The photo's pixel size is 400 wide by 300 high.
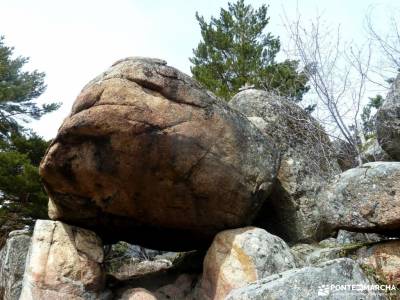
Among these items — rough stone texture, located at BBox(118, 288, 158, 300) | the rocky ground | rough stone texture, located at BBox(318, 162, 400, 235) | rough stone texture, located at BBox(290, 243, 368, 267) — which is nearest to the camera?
rough stone texture, located at BBox(318, 162, 400, 235)

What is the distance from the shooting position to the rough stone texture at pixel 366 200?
5051 mm

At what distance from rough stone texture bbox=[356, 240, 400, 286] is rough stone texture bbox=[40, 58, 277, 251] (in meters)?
1.56

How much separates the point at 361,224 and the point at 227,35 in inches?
464

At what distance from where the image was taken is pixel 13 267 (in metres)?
7.77

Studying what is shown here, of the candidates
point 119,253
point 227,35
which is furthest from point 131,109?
point 227,35

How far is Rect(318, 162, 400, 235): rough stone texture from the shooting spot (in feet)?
16.6

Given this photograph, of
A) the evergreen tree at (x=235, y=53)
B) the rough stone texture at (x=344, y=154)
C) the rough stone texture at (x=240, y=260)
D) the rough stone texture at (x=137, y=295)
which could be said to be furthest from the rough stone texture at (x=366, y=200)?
the evergreen tree at (x=235, y=53)

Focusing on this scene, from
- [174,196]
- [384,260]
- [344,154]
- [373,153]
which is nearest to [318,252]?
[384,260]

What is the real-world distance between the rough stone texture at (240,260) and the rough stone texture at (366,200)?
718 millimetres

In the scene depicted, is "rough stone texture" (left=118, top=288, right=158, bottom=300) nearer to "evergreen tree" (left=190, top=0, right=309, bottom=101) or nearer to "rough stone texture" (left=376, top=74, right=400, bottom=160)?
"rough stone texture" (left=376, top=74, right=400, bottom=160)

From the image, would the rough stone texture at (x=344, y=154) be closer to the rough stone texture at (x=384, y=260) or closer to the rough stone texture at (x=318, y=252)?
the rough stone texture at (x=318, y=252)

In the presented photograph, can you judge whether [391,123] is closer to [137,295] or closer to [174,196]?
[174,196]

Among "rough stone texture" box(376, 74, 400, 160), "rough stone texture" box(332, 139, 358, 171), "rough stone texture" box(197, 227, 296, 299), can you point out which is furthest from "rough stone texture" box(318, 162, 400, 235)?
"rough stone texture" box(332, 139, 358, 171)

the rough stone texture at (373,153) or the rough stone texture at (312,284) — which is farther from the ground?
the rough stone texture at (373,153)
